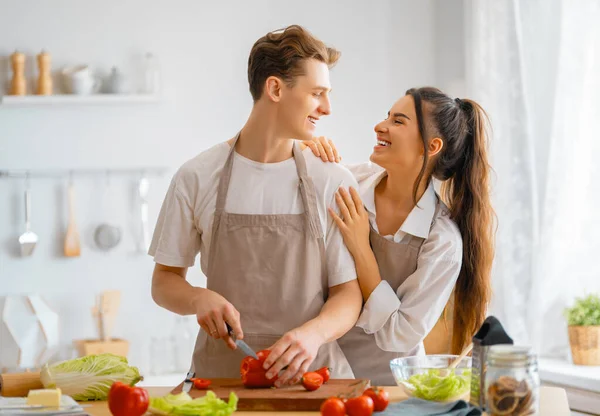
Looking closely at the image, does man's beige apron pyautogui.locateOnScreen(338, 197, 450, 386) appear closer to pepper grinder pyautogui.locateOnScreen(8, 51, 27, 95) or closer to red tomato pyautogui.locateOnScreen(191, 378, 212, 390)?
red tomato pyautogui.locateOnScreen(191, 378, 212, 390)

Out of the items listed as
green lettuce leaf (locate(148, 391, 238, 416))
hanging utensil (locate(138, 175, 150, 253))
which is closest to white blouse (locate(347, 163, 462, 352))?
green lettuce leaf (locate(148, 391, 238, 416))

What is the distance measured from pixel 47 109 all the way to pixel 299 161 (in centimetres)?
241

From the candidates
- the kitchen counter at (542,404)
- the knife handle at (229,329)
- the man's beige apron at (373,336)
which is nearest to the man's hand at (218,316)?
the knife handle at (229,329)

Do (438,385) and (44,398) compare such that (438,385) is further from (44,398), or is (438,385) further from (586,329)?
(586,329)

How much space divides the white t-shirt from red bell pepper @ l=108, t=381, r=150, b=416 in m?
0.68

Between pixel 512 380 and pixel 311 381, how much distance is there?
1.54ft

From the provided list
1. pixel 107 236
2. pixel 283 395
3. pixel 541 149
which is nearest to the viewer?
pixel 283 395

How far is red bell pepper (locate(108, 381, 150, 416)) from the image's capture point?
5.49ft

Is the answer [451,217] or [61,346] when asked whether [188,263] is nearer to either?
[451,217]

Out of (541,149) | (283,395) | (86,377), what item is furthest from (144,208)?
(283,395)

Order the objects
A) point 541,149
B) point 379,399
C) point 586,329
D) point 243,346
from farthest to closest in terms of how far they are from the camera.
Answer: point 541,149
point 586,329
point 243,346
point 379,399

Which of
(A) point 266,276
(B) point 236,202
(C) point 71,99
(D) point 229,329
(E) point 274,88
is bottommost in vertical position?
(D) point 229,329

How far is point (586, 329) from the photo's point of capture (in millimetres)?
3533

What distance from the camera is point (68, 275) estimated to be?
438 centimetres
